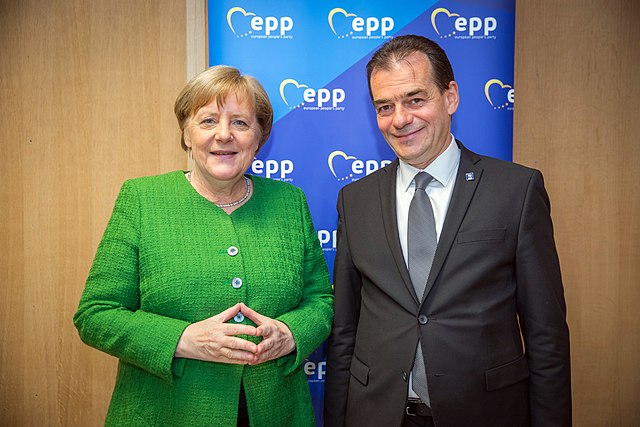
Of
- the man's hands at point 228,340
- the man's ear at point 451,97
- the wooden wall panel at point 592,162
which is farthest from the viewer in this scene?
the wooden wall panel at point 592,162

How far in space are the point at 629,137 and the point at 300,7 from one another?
1757 mm

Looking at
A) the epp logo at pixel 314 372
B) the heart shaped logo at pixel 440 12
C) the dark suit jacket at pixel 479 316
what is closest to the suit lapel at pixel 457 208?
the dark suit jacket at pixel 479 316

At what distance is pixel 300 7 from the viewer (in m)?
2.43

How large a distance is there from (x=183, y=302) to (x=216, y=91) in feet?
2.23

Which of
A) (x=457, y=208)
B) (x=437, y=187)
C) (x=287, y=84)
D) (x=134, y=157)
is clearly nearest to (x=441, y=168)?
(x=437, y=187)

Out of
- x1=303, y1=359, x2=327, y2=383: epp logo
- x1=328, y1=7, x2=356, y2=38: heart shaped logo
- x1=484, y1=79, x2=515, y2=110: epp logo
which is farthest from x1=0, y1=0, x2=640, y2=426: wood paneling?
x1=303, y1=359, x2=327, y2=383: epp logo

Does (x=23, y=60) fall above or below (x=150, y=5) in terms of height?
below

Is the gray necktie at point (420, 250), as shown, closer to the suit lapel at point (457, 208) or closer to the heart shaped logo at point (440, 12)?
the suit lapel at point (457, 208)

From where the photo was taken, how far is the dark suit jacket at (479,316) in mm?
1634

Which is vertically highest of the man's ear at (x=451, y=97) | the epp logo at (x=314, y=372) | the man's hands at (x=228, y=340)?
the man's ear at (x=451, y=97)

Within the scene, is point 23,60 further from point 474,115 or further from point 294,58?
point 474,115

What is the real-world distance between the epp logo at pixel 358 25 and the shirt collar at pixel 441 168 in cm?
85

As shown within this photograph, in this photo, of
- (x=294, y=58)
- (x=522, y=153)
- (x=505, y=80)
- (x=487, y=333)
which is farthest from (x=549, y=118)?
(x=487, y=333)

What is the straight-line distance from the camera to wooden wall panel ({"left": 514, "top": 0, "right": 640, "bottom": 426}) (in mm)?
2697
